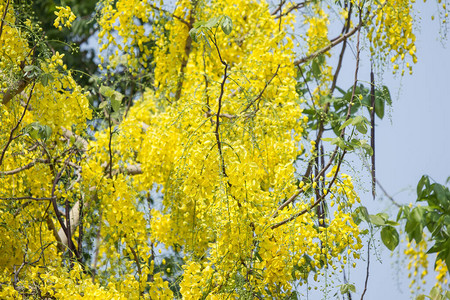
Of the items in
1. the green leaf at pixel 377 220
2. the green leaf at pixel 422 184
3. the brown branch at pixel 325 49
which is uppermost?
the brown branch at pixel 325 49

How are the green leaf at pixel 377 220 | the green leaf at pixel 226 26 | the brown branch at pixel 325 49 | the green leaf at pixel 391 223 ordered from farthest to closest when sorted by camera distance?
the brown branch at pixel 325 49
the green leaf at pixel 391 223
the green leaf at pixel 377 220
the green leaf at pixel 226 26

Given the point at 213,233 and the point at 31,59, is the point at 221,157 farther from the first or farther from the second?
the point at 31,59

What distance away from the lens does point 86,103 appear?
2113mm

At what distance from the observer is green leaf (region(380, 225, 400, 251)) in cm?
189

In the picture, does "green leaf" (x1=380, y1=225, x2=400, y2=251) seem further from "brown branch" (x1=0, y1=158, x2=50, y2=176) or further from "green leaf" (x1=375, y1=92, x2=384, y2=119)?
"brown branch" (x1=0, y1=158, x2=50, y2=176)

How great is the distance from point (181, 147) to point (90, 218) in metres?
0.41

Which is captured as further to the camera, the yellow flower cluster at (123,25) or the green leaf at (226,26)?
the yellow flower cluster at (123,25)

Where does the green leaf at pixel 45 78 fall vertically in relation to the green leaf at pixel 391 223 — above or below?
above

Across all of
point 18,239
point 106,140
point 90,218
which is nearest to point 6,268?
point 18,239

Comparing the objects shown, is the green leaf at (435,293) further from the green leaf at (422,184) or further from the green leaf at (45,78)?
the green leaf at (45,78)

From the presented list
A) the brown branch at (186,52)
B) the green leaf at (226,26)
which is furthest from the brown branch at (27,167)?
the green leaf at (226,26)

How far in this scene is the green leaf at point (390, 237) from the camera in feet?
6.19

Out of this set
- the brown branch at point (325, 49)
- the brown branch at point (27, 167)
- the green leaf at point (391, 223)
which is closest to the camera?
the green leaf at point (391, 223)

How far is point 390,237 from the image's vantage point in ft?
6.22
